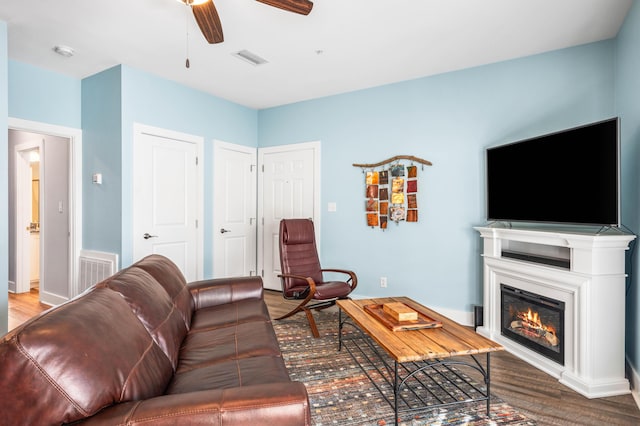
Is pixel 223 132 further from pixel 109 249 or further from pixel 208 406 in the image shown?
pixel 208 406

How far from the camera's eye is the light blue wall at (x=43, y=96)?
3326mm

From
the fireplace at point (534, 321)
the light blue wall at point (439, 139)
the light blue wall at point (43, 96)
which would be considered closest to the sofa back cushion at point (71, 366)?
the fireplace at point (534, 321)

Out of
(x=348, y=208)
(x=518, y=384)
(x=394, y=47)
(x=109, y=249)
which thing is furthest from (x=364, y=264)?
(x=109, y=249)

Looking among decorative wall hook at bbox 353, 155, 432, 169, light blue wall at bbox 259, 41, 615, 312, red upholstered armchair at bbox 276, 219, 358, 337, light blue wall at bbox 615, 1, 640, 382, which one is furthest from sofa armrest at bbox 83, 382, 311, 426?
decorative wall hook at bbox 353, 155, 432, 169

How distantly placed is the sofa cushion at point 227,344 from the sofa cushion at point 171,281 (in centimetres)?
19

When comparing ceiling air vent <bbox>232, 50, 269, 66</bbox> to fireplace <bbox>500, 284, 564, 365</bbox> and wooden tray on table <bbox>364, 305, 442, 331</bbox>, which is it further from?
fireplace <bbox>500, 284, 564, 365</bbox>

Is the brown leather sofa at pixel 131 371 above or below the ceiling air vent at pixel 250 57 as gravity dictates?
below

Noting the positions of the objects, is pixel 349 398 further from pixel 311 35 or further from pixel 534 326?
pixel 311 35

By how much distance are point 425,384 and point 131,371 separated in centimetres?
183

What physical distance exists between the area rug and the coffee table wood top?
43 centimetres

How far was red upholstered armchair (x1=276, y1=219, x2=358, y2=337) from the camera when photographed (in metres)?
3.35

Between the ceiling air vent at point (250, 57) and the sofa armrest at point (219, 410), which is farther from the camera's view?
the ceiling air vent at point (250, 57)

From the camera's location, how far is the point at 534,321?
2691 millimetres

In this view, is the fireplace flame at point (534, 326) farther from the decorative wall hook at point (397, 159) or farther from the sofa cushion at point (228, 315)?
the sofa cushion at point (228, 315)
